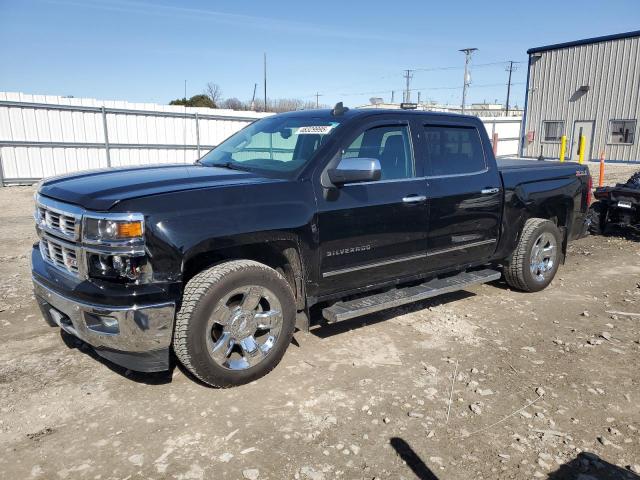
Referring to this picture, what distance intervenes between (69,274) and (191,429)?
1.30 m

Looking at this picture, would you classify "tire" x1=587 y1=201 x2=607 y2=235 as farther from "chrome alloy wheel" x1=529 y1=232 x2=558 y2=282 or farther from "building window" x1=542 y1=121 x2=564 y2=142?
"building window" x1=542 y1=121 x2=564 y2=142

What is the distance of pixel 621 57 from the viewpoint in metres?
23.6

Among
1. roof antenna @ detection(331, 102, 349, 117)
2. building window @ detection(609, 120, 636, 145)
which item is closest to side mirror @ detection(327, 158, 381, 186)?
roof antenna @ detection(331, 102, 349, 117)

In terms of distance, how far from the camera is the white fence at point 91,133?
14.6m

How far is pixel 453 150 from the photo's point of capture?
15.7 ft

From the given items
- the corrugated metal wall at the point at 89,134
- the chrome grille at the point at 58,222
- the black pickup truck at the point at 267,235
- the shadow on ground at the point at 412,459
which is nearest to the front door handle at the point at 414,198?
the black pickup truck at the point at 267,235

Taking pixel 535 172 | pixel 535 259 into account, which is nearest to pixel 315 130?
pixel 535 172

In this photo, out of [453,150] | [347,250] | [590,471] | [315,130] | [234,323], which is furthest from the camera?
[453,150]

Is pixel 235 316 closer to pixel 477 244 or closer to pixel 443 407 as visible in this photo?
pixel 443 407

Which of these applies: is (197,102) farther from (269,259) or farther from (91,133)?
(269,259)

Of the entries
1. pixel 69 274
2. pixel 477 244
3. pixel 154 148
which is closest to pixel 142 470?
pixel 69 274

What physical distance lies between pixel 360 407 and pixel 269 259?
4.04 feet

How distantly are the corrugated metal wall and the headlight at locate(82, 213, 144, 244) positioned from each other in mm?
14050

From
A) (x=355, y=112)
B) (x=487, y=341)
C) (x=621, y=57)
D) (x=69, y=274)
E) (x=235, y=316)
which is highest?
(x=621, y=57)
